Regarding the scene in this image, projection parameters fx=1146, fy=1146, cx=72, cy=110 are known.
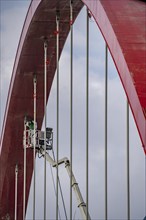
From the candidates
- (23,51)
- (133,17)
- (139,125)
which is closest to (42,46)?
(23,51)

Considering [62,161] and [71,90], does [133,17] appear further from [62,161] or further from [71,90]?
[62,161]

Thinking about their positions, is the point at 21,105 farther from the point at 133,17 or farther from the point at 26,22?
the point at 133,17

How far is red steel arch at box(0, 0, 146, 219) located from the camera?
746 inches

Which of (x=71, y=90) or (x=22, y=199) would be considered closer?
(x=71, y=90)

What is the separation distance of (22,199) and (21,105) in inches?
242

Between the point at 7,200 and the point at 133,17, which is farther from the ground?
the point at 7,200

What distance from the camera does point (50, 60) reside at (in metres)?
32.7

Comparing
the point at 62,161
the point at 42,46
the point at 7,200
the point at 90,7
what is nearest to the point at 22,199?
the point at 7,200

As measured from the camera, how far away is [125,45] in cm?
1953

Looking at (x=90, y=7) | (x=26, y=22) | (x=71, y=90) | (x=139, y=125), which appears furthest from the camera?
(x=26, y=22)

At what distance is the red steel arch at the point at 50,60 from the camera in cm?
1895

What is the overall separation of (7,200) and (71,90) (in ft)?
51.7

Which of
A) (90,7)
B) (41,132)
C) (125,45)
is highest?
(41,132)

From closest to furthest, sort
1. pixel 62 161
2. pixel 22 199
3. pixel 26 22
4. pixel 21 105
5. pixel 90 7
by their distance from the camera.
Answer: pixel 90 7, pixel 26 22, pixel 62 161, pixel 21 105, pixel 22 199
